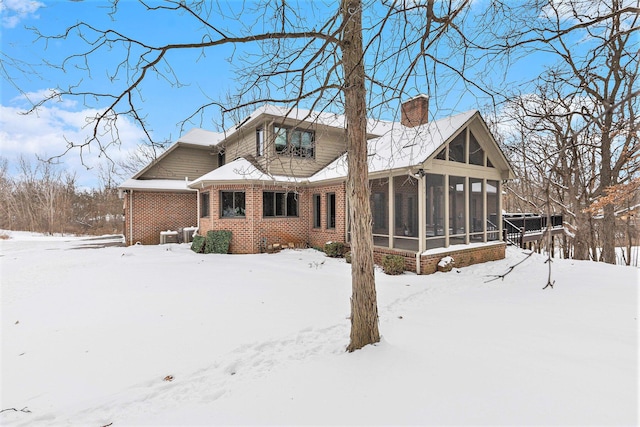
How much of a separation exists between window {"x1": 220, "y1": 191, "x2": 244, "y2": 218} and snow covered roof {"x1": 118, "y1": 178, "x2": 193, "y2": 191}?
3426 mm

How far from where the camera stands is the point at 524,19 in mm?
4254

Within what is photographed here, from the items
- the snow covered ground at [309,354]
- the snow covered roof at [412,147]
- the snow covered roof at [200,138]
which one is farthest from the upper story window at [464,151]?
the snow covered roof at [200,138]

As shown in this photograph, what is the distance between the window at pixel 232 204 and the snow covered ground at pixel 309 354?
→ 5436 mm

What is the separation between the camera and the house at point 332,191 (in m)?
9.38

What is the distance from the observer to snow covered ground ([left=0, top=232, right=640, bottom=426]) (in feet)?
8.66

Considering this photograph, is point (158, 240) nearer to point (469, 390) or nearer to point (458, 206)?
point (458, 206)

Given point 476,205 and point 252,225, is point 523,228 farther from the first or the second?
point 252,225

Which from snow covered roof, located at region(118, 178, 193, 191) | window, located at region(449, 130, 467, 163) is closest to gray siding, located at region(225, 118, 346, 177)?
snow covered roof, located at region(118, 178, 193, 191)

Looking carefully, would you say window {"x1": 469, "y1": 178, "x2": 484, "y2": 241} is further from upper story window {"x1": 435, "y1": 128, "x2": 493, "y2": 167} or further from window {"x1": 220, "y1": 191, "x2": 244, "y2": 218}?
window {"x1": 220, "y1": 191, "x2": 244, "y2": 218}

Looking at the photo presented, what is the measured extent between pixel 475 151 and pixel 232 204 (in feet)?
33.5

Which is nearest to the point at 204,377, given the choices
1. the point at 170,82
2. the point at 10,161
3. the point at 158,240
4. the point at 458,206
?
the point at 170,82

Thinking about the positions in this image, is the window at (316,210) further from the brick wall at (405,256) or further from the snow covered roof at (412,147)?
the brick wall at (405,256)

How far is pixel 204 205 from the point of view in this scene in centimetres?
1409

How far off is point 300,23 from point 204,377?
4827mm
